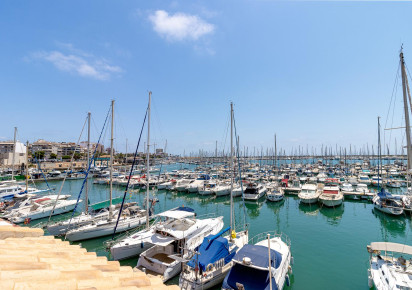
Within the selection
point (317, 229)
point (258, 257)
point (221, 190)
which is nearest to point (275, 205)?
point (221, 190)

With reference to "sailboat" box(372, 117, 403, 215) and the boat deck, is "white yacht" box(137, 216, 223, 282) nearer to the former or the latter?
the boat deck

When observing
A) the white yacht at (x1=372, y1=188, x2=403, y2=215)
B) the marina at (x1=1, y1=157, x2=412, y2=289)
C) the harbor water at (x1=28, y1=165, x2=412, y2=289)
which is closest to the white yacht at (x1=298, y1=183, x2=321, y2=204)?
the marina at (x1=1, y1=157, x2=412, y2=289)

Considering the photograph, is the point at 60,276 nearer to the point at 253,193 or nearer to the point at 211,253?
the point at 211,253

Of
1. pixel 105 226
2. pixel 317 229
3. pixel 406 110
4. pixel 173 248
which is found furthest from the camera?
pixel 317 229

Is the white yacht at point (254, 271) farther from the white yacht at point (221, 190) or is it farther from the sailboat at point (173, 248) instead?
the white yacht at point (221, 190)

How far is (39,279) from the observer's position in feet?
9.44

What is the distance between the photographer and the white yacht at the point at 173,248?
516 inches

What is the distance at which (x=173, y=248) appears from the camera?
14953mm

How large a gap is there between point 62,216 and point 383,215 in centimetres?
4422

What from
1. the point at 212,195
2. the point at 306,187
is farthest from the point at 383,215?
the point at 212,195

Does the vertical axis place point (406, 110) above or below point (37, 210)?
above

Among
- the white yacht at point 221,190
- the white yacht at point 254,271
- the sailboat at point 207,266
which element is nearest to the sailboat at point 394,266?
the white yacht at point 254,271

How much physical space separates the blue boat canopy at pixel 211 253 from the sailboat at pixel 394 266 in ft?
27.6

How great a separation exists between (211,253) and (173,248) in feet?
12.1
